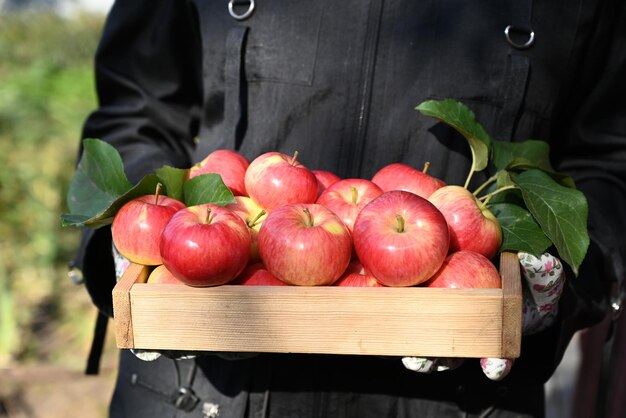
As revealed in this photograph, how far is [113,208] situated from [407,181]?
0.51 metres

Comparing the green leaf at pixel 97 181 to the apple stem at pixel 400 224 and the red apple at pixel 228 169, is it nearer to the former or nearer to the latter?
the red apple at pixel 228 169

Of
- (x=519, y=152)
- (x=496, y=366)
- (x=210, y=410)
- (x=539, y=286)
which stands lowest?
(x=210, y=410)

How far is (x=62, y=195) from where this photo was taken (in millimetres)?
4254

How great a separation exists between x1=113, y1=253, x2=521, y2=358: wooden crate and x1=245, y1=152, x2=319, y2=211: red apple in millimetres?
244

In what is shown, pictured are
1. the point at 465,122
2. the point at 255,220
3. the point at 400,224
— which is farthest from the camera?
the point at 465,122

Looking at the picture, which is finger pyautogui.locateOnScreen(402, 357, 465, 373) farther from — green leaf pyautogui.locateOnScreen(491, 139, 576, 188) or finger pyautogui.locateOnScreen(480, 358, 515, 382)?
green leaf pyautogui.locateOnScreen(491, 139, 576, 188)

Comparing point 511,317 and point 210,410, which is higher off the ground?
point 511,317

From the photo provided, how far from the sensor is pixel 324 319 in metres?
1.16

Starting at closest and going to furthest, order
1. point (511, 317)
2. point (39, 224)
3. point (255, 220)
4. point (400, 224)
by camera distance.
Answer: point (511, 317), point (400, 224), point (255, 220), point (39, 224)

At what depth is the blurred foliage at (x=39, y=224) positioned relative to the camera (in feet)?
12.4

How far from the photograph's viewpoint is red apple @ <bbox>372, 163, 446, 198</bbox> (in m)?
1.39

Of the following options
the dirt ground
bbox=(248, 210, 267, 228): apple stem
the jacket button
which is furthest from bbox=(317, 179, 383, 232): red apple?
the dirt ground

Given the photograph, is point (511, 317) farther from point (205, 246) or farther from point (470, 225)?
point (205, 246)

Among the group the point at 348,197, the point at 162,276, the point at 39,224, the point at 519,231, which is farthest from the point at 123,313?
the point at 39,224
